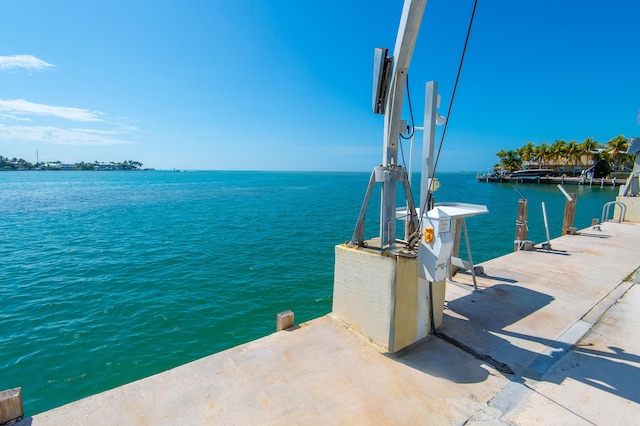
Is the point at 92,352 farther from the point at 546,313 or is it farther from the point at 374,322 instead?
the point at 546,313

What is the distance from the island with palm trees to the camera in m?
67.4

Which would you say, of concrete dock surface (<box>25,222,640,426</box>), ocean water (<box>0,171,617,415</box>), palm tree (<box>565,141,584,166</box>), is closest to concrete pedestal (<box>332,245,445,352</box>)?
concrete dock surface (<box>25,222,640,426</box>)

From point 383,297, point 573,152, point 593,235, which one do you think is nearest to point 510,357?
point 383,297

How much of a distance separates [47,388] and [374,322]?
6278 millimetres

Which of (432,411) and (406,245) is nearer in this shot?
(432,411)

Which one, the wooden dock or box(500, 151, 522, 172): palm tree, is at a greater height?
box(500, 151, 522, 172): palm tree

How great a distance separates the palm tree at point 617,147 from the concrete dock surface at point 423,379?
83083 mm

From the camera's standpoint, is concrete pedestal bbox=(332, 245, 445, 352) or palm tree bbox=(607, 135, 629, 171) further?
palm tree bbox=(607, 135, 629, 171)

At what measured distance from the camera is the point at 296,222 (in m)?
23.8

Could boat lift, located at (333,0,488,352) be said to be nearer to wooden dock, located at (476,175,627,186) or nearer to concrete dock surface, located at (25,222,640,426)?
concrete dock surface, located at (25,222,640,426)

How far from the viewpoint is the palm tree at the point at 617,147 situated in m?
64.8

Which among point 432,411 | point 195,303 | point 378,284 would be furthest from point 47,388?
point 432,411

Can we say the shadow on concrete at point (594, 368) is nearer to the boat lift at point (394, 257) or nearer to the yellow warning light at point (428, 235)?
the boat lift at point (394, 257)

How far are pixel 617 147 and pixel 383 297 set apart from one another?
291ft
